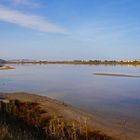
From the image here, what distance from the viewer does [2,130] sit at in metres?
9.11

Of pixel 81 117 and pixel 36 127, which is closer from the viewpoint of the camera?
pixel 36 127

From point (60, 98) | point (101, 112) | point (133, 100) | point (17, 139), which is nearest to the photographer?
point (17, 139)

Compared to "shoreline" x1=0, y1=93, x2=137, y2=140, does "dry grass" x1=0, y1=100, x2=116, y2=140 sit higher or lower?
higher

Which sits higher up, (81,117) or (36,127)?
(36,127)

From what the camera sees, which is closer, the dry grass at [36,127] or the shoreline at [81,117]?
the dry grass at [36,127]

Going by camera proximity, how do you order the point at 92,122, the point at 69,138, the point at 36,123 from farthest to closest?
the point at 92,122 < the point at 36,123 < the point at 69,138

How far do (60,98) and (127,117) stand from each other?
28.9 feet

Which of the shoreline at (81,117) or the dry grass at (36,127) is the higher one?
the dry grass at (36,127)

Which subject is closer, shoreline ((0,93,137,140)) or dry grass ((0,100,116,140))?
dry grass ((0,100,116,140))

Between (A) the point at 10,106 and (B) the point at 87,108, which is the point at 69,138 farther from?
(B) the point at 87,108

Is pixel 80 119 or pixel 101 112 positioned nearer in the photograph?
pixel 80 119

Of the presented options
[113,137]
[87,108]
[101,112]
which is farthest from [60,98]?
[113,137]

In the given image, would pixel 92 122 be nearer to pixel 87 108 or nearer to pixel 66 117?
pixel 66 117

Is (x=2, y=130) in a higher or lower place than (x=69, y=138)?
higher
